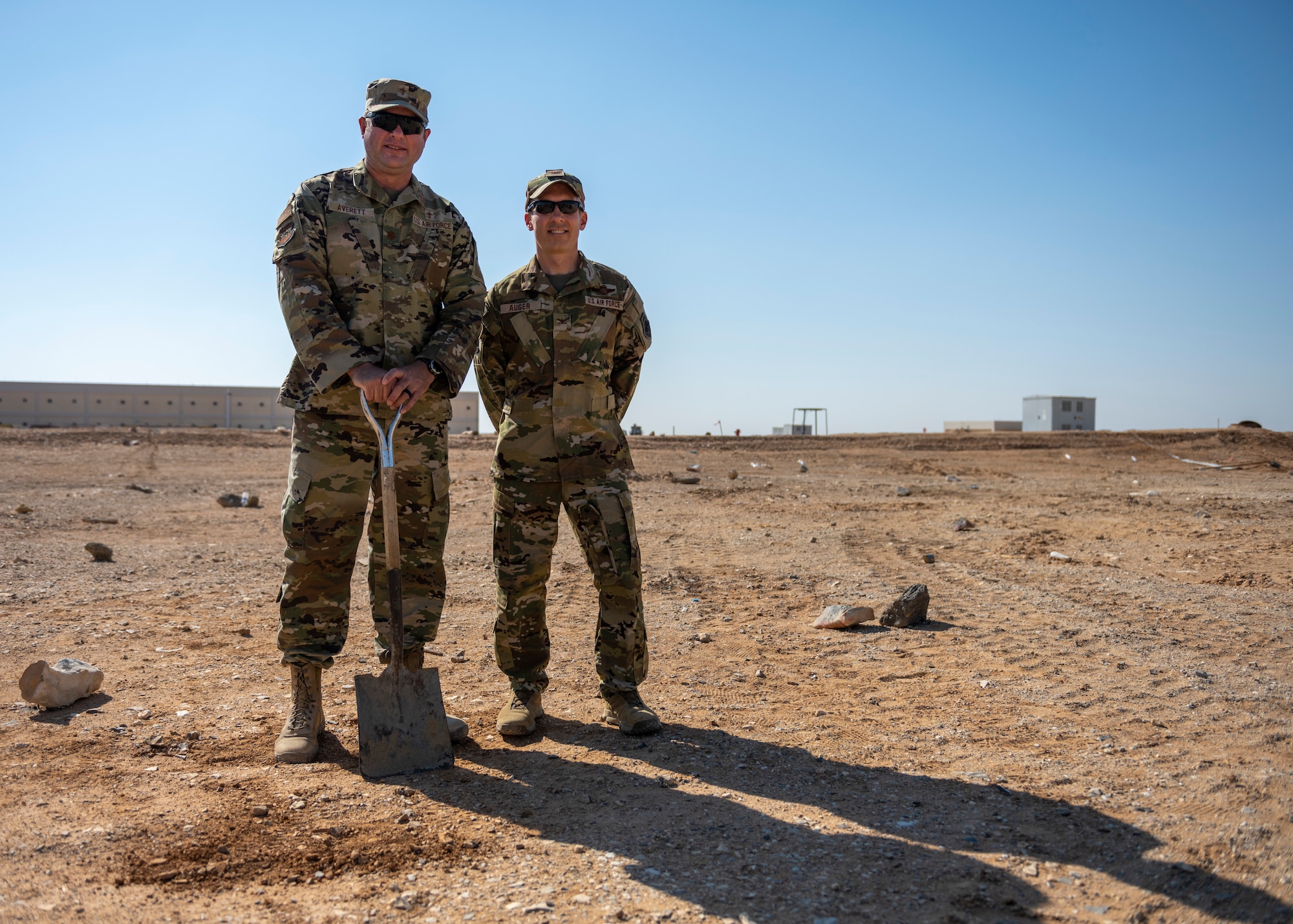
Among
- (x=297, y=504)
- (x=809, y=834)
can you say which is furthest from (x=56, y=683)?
(x=809, y=834)

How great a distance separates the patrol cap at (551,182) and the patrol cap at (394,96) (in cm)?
54

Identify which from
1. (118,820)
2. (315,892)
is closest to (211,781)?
(118,820)

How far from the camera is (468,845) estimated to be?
272 cm

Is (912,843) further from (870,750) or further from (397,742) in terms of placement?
(397,742)

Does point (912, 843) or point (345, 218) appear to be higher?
point (345, 218)

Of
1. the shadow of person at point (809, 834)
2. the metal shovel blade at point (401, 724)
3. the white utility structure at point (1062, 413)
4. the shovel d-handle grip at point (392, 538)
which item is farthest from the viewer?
the white utility structure at point (1062, 413)

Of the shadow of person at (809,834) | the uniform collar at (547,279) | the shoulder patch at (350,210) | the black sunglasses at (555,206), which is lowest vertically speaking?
the shadow of person at (809,834)

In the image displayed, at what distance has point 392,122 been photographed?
363 cm

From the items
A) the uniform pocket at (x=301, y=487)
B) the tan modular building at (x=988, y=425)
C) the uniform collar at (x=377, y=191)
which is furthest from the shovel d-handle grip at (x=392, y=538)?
the tan modular building at (x=988, y=425)

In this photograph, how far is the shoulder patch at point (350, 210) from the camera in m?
3.63

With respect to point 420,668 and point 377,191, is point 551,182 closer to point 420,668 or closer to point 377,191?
point 377,191

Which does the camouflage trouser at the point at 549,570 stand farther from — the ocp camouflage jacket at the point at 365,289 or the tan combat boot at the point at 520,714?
the ocp camouflage jacket at the point at 365,289

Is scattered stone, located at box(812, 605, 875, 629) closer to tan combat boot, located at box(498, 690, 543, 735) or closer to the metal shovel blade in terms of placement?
tan combat boot, located at box(498, 690, 543, 735)

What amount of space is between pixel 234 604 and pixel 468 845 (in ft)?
14.4
